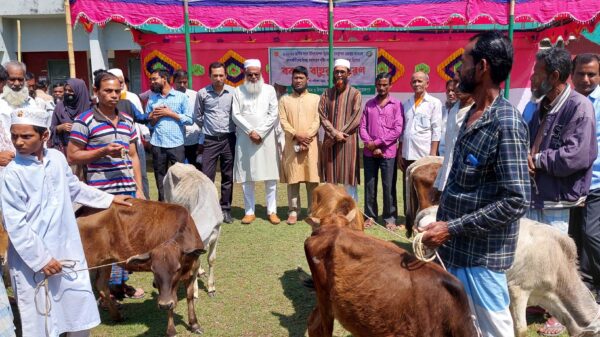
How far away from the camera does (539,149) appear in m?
4.17

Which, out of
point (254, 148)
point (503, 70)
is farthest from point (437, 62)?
point (503, 70)

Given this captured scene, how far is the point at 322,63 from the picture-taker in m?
11.7

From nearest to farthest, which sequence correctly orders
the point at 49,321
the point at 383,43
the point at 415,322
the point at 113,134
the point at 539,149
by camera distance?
the point at 415,322
the point at 49,321
the point at 539,149
the point at 113,134
the point at 383,43

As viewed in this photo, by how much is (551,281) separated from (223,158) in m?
5.29

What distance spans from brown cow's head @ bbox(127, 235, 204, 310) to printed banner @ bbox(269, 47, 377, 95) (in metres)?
8.16

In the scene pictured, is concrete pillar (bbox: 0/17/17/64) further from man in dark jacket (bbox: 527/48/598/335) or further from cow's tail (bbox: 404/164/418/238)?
man in dark jacket (bbox: 527/48/598/335)

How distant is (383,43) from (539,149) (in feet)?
25.9

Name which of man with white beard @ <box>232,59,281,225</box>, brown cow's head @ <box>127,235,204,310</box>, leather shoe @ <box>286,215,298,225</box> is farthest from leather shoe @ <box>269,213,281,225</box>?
brown cow's head @ <box>127,235,204,310</box>

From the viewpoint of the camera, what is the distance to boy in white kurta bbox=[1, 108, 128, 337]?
3084mm

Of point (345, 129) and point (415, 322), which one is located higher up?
point (345, 129)

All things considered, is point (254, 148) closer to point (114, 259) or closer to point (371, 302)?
point (114, 259)

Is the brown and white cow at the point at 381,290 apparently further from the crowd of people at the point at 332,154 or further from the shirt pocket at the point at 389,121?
the shirt pocket at the point at 389,121

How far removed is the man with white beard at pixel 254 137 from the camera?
7.77m

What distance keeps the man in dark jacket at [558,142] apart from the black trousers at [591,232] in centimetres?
30
